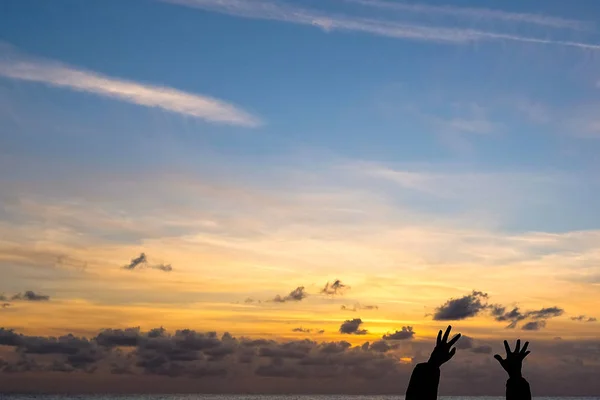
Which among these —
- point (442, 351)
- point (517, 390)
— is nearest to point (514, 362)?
point (517, 390)

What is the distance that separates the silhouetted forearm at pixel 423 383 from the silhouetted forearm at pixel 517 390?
11717 mm

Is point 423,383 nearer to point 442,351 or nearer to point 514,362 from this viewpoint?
point 442,351

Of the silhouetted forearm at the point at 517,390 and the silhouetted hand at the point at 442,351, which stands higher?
the silhouetted hand at the point at 442,351

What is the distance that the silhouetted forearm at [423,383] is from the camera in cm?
2822

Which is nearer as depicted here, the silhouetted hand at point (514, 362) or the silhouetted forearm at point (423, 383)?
the silhouetted forearm at point (423, 383)

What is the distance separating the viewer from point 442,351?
95.8 ft

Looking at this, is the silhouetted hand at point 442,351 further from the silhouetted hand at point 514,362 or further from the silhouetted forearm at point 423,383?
the silhouetted hand at point 514,362

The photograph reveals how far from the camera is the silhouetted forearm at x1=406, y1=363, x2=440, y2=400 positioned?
92.6ft

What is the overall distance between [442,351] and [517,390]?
11603 mm

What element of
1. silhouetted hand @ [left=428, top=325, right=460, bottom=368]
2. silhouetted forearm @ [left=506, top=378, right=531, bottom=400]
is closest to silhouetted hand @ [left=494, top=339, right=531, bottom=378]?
silhouetted forearm @ [left=506, top=378, right=531, bottom=400]

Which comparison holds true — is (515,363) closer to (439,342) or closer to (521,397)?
(521,397)

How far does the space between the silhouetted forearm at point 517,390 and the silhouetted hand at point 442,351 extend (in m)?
11.1

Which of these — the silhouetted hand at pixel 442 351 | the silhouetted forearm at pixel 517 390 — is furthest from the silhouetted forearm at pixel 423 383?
the silhouetted forearm at pixel 517 390

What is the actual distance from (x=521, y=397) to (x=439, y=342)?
A: 11.5m
